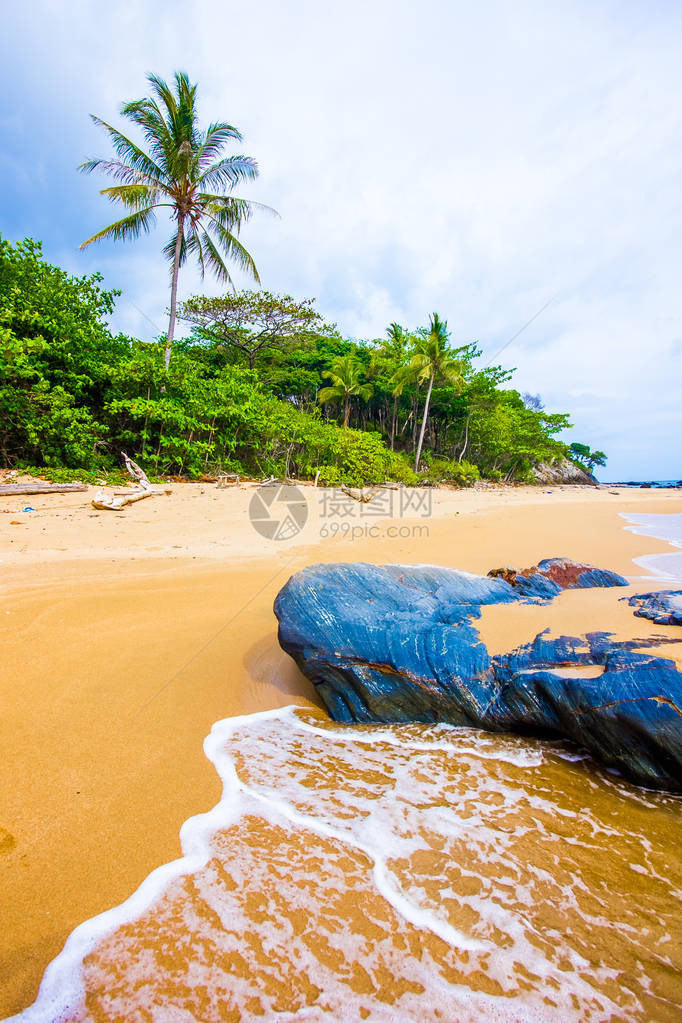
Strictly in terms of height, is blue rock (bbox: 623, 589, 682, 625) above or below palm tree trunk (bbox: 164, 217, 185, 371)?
below

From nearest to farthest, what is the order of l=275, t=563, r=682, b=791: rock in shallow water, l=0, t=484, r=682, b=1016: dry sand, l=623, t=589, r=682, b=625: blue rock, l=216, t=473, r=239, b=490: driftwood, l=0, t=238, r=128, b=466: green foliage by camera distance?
l=0, t=484, r=682, b=1016: dry sand, l=275, t=563, r=682, b=791: rock in shallow water, l=623, t=589, r=682, b=625: blue rock, l=0, t=238, r=128, b=466: green foliage, l=216, t=473, r=239, b=490: driftwood

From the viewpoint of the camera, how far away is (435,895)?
1.27 meters

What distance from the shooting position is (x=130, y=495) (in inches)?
342

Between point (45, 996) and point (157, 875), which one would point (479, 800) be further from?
point (45, 996)

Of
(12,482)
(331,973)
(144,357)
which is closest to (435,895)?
(331,973)

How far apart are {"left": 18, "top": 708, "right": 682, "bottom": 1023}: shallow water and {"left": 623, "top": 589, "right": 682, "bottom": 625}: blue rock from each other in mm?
1137

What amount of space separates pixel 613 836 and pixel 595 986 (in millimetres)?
560

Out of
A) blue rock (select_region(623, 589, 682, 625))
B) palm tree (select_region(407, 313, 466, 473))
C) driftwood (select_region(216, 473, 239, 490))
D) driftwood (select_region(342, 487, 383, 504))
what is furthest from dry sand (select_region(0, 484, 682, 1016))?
palm tree (select_region(407, 313, 466, 473))

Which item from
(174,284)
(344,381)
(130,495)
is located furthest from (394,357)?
(130,495)

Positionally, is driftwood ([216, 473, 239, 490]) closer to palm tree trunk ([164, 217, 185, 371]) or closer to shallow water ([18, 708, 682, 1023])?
palm tree trunk ([164, 217, 185, 371])

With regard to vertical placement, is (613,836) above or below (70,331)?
below

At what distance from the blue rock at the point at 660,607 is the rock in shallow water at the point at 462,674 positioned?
0.51 metres

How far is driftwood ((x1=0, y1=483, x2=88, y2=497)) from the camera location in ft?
27.3

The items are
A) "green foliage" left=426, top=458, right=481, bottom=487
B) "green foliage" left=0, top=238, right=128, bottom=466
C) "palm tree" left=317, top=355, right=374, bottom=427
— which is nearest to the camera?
"green foliage" left=0, top=238, right=128, bottom=466
